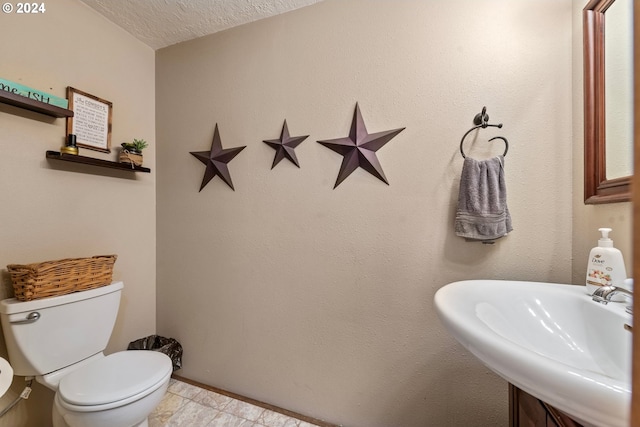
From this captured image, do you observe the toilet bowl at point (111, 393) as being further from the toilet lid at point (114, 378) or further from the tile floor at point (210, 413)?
the tile floor at point (210, 413)

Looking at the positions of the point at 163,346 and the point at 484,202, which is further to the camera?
the point at 163,346

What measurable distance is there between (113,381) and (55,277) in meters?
0.54

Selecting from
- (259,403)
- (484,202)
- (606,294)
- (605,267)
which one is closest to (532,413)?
(606,294)

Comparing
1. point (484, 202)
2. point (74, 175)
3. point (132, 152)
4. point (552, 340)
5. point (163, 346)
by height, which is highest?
point (132, 152)

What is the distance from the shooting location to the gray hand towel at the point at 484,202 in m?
1.01

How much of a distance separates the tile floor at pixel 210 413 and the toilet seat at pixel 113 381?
42cm

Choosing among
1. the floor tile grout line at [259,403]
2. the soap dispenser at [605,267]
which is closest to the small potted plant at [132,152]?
the floor tile grout line at [259,403]

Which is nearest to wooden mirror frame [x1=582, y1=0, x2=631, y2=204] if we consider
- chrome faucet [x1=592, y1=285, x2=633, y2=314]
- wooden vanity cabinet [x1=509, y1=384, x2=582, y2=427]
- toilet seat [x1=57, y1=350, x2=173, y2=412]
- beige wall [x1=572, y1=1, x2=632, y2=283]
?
beige wall [x1=572, y1=1, x2=632, y2=283]

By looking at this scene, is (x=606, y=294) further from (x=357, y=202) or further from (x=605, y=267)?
(x=357, y=202)

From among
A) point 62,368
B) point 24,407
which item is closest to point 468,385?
point 62,368

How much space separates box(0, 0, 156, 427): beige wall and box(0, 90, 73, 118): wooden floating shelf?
0.18 ft

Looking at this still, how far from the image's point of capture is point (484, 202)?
3.36 ft

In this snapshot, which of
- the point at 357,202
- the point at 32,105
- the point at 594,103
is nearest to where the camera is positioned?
the point at 594,103

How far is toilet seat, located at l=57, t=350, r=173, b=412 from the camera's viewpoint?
935 mm
